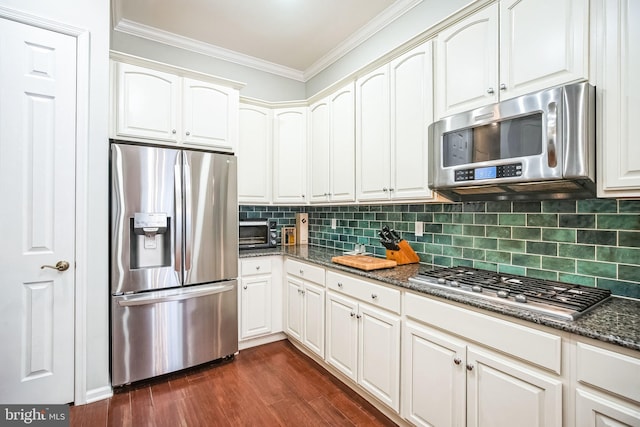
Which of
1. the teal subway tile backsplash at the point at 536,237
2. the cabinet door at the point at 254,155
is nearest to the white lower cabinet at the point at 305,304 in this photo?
the teal subway tile backsplash at the point at 536,237

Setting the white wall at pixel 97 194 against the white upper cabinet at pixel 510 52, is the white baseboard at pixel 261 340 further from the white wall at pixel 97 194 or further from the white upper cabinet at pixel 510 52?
the white upper cabinet at pixel 510 52

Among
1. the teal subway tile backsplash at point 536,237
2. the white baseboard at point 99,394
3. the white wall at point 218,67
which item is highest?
the white wall at point 218,67

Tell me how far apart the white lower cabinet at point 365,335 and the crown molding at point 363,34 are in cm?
225

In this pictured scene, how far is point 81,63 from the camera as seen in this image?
6.99 ft

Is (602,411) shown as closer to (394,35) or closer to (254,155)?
(394,35)

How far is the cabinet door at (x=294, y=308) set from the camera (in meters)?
2.88

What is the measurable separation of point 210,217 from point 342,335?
4.66 ft

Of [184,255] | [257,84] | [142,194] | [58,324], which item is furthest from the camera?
[257,84]

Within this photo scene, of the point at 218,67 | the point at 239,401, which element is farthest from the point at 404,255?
the point at 218,67

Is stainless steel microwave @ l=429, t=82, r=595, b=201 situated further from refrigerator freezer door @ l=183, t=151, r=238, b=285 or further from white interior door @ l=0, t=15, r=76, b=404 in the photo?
white interior door @ l=0, t=15, r=76, b=404

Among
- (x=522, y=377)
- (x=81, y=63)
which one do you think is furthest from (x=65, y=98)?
(x=522, y=377)

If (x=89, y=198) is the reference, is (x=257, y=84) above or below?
above

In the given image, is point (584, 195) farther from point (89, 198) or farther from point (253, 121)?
point (89, 198)

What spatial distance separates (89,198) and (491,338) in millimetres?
2545
